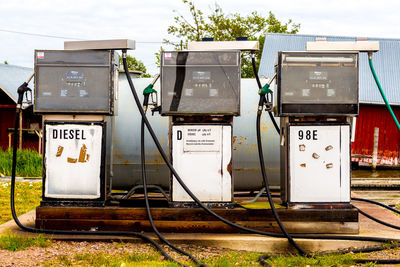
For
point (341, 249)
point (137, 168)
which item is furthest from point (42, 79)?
point (341, 249)

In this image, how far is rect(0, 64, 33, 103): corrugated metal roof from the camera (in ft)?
85.6

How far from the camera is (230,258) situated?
556cm

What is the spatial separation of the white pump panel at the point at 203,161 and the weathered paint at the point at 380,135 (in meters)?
21.3

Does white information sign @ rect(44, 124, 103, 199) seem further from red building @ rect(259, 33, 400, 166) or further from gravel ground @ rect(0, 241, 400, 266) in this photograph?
red building @ rect(259, 33, 400, 166)

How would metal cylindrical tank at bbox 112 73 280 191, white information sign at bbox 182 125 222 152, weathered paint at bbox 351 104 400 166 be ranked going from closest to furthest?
white information sign at bbox 182 125 222 152
metal cylindrical tank at bbox 112 73 280 191
weathered paint at bbox 351 104 400 166

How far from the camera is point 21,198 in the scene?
34.7 ft

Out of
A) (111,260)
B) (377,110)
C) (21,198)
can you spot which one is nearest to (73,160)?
(111,260)

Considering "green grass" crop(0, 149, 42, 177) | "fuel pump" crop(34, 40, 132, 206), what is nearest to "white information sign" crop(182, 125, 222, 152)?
"fuel pump" crop(34, 40, 132, 206)

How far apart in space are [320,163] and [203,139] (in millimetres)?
1325

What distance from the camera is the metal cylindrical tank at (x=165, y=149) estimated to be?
7535 millimetres

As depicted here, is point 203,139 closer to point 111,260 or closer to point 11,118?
point 111,260

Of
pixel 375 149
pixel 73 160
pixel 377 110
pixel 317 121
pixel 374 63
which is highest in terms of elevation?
pixel 374 63

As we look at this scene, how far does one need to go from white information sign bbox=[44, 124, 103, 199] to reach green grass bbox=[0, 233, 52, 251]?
0.56 m

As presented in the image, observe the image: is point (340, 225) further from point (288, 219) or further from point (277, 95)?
point (277, 95)
